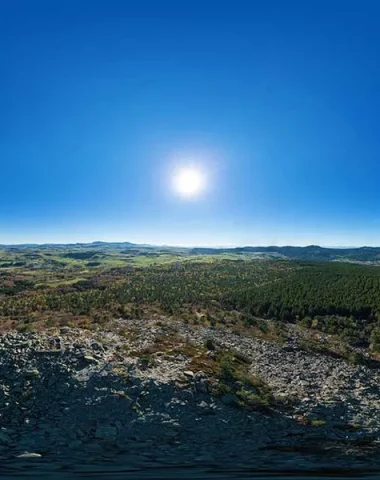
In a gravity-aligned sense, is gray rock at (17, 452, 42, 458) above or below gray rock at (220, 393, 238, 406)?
above

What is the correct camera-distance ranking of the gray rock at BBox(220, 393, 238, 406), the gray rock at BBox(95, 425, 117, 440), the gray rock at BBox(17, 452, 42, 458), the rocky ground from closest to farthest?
the gray rock at BBox(17, 452, 42, 458) < the rocky ground < the gray rock at BBox(95, 425, 117, 440) < the gray rock at BBox(220, 393, 238, 406)

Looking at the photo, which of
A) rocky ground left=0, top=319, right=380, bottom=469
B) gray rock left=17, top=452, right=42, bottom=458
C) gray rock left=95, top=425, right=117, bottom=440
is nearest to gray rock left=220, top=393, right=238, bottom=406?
rocky ground left=0, top=319, right=380, bottom=469

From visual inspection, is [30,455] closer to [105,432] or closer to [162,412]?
[105,432]

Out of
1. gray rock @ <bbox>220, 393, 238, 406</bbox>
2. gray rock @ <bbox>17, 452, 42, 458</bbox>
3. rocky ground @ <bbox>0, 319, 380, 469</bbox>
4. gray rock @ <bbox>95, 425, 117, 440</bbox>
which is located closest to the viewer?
gray rock @ <bbox>17, 452, 42, 458</bbox>

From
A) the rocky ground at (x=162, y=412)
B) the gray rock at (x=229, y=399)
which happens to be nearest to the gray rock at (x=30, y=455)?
the rocky ground at (x=162, y=412)

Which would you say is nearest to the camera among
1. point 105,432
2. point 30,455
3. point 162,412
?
point 30,455

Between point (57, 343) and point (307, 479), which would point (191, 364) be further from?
point (307, 479)

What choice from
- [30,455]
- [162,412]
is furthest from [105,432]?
[30,455]

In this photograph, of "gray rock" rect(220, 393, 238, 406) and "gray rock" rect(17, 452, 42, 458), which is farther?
"gray rock" rect(220, 393, 238, 406)

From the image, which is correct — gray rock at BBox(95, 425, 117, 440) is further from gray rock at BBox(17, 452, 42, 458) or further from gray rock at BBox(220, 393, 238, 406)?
gray rock at BBox(220, 393, 238, 406)
